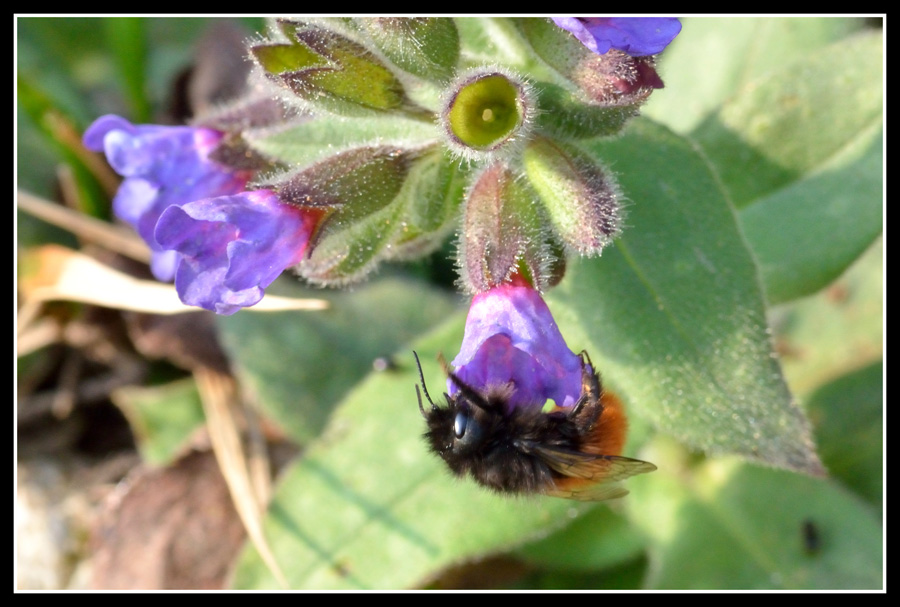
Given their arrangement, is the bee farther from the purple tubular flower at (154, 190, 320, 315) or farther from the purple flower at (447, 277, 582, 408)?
the purple tubular flower at (154, 190, 320, 315)

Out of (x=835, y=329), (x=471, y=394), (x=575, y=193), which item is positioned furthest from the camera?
(x=835, y=329)

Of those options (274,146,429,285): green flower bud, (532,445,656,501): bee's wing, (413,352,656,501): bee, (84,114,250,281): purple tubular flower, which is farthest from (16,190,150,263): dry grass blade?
(532,445,656,501): bee's wing

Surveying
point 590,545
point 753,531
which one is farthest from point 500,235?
point 753,531

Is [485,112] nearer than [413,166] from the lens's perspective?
Yes

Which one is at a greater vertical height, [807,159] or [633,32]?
[633,32]

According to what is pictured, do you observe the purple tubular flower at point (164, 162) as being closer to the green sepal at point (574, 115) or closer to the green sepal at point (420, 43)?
the green sepal at point (420, 43)

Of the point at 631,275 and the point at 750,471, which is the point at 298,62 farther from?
the point at 750,471

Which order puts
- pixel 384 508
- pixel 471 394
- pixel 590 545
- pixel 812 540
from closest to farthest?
pixel 471 394
pixel 384 508
pixel 812 540
pixel 590 545

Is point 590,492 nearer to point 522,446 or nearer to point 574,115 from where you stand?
point 522,446
